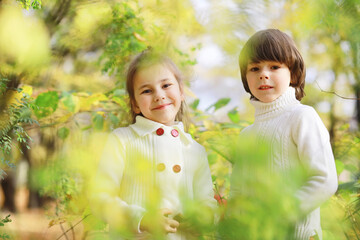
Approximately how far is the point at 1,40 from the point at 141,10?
0.17m

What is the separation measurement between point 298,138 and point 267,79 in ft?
0.41

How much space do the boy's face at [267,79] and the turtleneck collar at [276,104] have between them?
0.6 inches

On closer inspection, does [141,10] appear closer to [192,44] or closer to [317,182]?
[192,44]

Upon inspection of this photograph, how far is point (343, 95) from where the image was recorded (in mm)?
414

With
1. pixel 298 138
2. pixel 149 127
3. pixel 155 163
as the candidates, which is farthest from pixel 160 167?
pixel 298 138

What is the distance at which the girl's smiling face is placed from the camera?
804 mm

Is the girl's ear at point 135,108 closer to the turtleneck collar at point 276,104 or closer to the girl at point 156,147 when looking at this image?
the girl at point 156,147

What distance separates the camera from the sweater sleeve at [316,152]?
0.57 metres

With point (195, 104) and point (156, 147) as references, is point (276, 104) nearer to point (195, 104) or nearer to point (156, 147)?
point (156, 147)

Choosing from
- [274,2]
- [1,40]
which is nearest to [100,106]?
[1,40]

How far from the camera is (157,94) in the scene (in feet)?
2.63

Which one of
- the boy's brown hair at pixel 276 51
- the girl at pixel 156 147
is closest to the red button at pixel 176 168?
the girl at pixel 156 147

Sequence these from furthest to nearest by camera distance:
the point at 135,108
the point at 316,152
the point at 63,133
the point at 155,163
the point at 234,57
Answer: the point at 63,133
the point at 135,108
the point at 155,163
the point at 316,152
the point at 234,57

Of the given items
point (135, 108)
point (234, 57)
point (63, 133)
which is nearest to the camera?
point (234, 57)
